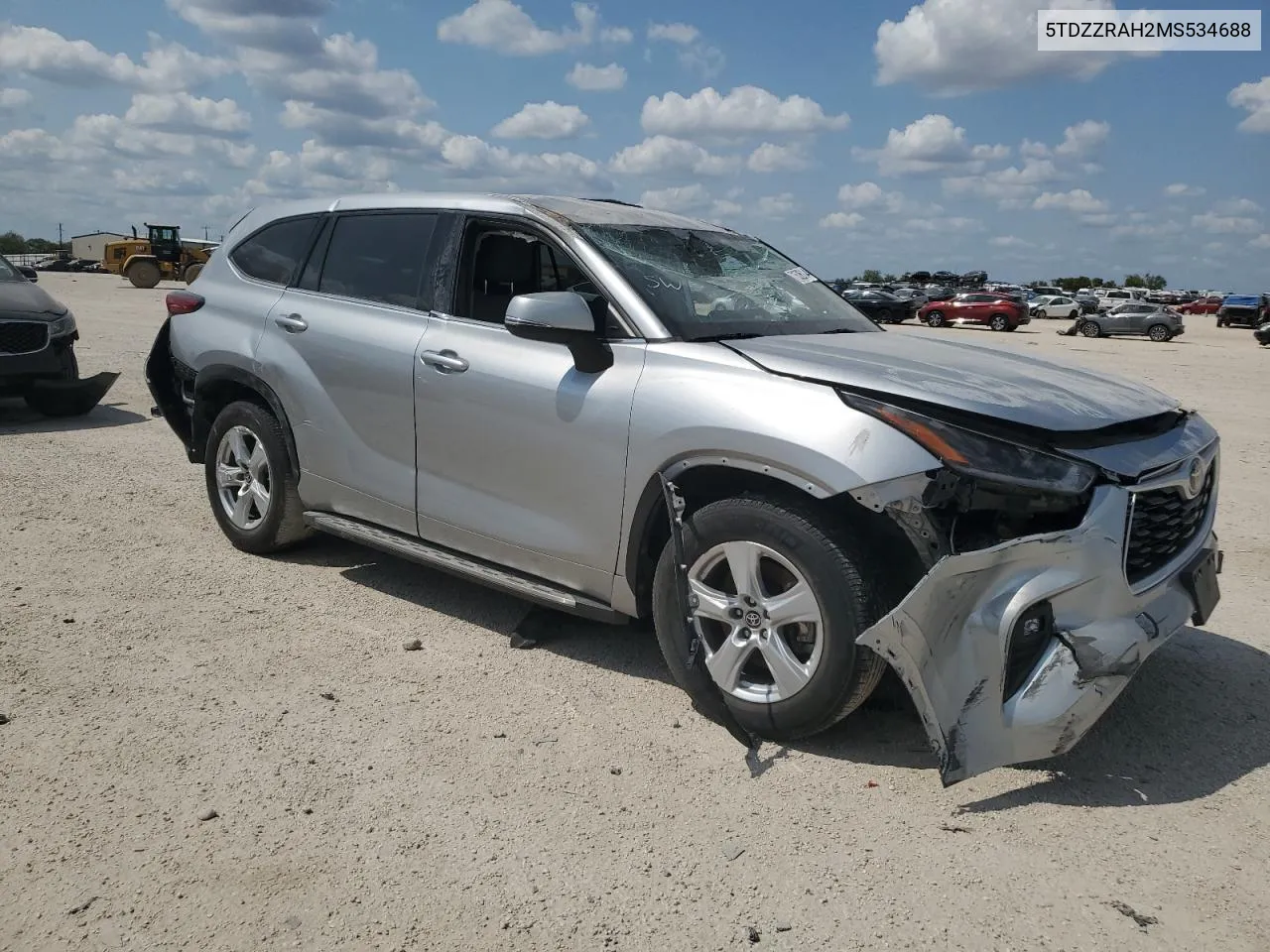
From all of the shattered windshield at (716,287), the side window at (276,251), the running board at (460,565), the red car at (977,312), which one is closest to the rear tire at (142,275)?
the red car at (977,312)

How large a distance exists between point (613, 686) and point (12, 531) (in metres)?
3.96

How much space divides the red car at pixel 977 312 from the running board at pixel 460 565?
35863mm

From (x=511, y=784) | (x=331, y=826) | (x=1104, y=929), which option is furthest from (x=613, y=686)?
(x=1104, y=929)

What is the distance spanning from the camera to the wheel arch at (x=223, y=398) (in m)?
5.19

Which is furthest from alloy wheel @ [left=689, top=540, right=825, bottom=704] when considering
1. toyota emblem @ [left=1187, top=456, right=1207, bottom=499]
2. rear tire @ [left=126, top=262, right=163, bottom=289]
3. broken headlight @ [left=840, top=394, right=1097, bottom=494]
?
rear tire @ [left=126, top=262, right=163, bottom=289]

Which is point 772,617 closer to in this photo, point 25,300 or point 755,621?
point 755,621

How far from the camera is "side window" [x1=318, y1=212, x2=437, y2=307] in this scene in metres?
4.79

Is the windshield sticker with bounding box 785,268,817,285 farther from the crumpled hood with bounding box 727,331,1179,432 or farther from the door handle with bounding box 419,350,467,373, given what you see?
the door handle with bounding box 419,350,467,373

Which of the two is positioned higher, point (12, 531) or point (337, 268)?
point (337, 268)

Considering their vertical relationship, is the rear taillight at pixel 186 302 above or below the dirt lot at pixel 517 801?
above

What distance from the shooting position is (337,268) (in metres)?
5.16

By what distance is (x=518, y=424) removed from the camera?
4.13 m

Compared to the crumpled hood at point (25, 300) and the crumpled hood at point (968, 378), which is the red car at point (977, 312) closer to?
the crumpled hood at point (25, 300)

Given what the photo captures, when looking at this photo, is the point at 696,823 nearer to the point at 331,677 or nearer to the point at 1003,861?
the point at 1003,861
